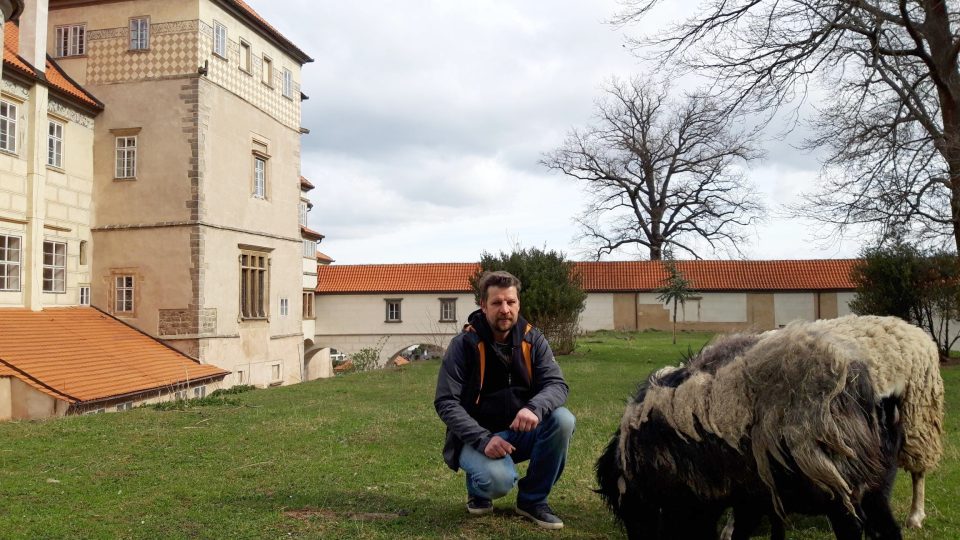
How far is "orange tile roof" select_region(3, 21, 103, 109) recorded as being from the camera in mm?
17000

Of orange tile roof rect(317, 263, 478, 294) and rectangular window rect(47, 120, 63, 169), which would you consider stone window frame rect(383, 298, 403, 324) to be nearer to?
orange tile roof rect(317, 263, 478, 294)

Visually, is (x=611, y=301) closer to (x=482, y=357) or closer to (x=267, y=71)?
(x=267, y=71)

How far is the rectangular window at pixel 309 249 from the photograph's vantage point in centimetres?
3862

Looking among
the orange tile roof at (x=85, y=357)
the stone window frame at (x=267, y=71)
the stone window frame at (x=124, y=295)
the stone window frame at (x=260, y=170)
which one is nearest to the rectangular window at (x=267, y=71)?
the stone window frame at (x=267, y=71)

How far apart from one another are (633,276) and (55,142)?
29.5 metres

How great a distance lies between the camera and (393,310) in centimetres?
4016

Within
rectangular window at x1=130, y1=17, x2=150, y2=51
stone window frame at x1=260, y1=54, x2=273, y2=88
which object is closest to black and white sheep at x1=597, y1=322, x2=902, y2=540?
rectangular window at x1=130, y1=17, x2=150, y2=51

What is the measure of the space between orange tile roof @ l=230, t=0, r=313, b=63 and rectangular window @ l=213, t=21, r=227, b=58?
→ 0.84 meters

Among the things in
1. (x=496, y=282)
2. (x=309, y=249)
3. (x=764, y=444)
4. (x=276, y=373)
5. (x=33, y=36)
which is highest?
(x=33, y=36)

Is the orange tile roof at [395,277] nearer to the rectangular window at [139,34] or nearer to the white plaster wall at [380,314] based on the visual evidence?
the white plaster wall at [380,314]

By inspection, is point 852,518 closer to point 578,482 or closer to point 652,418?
point 652,418

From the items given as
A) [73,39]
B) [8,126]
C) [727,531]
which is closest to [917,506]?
[727,531]

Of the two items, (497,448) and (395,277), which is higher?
(395,277)

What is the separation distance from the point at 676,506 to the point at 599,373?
1478 centimetres
